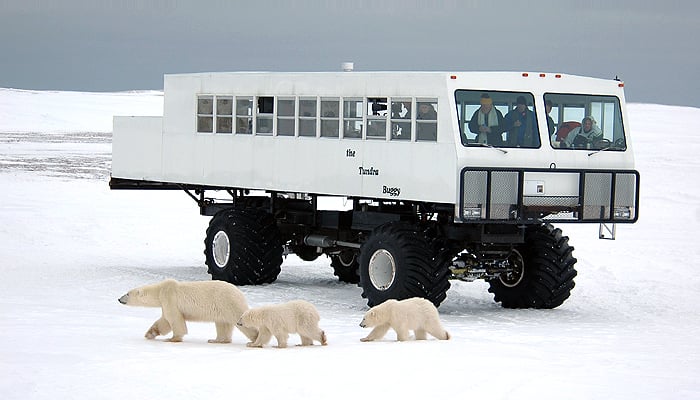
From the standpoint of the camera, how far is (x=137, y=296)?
12.7 meters

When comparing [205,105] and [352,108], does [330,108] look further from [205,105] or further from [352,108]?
[205,105]

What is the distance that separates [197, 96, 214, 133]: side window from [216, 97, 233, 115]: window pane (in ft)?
0.48

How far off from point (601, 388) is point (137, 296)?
15.5 ft

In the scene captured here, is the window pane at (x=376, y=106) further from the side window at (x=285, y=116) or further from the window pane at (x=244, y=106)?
the window pane at (x=244, y=106)

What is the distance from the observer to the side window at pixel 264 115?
18250 millimetres

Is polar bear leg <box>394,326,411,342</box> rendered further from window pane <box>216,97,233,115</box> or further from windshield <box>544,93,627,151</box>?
window pane <box>216,97,233,115</box>

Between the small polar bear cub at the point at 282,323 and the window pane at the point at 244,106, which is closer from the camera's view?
the small polar bear cub at the point at 282,323

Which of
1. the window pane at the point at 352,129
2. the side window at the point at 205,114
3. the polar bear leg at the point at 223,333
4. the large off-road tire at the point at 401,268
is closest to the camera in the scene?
the polar bear leg at the point at 223,333

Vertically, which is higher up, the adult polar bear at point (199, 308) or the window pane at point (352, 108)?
the window pane at point (352, 108)

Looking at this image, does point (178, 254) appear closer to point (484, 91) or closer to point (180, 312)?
point (484, 91)

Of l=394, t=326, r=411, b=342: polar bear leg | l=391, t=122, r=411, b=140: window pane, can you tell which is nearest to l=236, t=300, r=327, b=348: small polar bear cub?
l=394, t=326, r=411, b=342: polar bear leg

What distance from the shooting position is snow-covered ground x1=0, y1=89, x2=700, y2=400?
1001 cm

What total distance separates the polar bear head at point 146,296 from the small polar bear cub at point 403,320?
1969 mm

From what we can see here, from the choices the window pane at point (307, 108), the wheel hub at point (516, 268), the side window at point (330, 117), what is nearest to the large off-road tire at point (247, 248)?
the window pane at point (307, 108)
